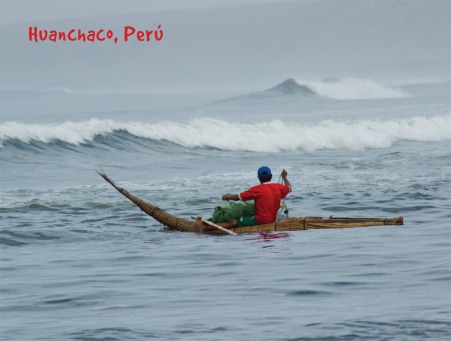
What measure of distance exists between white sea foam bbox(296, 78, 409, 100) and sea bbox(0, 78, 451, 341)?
108 ft

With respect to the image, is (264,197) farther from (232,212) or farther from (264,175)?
(232,212)

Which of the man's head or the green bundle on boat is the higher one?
the man's head

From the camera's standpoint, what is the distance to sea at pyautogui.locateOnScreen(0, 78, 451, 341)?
9189 millimetres

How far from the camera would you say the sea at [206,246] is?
30.1 ft

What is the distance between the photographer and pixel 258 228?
14.6 m

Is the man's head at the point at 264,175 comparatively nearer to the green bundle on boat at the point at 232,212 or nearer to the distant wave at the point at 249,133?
the green bundle on boat at the point at 232,212

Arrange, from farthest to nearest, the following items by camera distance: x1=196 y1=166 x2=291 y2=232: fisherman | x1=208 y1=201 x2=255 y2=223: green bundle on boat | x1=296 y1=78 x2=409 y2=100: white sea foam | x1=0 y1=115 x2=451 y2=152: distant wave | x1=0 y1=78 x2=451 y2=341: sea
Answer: x1=296 y1=78 x2=409 y2=100: white sea foam, x1=0 y1=115 x2=451 y2=152: distant wave, x1=208 y1=201 x2=255 y2=223: green bundle on boat, x1=196 y1=166 x2=291 y2=232: fisherman, x1=0 y1=78 x2=451 y2=341: sea

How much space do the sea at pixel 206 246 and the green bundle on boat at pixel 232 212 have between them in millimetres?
378

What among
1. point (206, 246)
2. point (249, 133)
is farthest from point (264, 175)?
point (249, 133)

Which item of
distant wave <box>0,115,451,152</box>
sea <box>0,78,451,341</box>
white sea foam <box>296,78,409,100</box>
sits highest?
white sea foam <box>296,78,409,100</box>

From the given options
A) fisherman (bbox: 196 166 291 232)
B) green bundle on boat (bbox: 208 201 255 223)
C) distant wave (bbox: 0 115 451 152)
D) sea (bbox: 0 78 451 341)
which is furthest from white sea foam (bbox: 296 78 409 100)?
fisherman (bbox: 196 166 291 232)

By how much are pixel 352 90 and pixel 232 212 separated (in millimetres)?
58989

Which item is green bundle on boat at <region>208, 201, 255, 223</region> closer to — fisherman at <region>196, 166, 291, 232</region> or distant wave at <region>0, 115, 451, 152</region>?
fisherman at <region>196, 166, 291, 232</region>

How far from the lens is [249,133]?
3528cm
